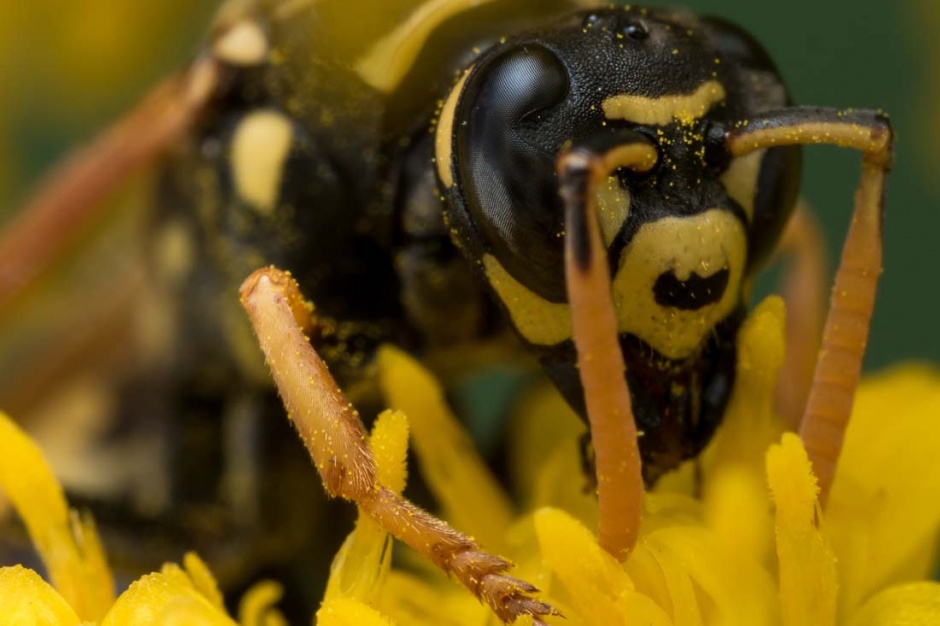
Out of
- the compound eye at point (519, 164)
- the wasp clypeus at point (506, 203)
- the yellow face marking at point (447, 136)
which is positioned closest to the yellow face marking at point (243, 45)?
the wasp clypeus at point (506, 203)

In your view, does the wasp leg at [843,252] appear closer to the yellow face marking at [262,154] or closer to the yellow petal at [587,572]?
the yellow petal at [587,572]

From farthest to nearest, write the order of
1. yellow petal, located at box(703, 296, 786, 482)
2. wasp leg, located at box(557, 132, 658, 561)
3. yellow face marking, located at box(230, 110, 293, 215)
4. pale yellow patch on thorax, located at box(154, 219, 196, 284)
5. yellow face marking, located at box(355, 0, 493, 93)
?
pale yellow patch on thorax, located at box(154, 219, 196, 284) → yellow face marking, located at box(230, 110, 293, 215) → yellow face marking, located at box(355, 0, 493, 93) → yellow petal, located at box(703, 296, 786, 482) → wasp leg, located at box(557, 132, 658, 561)

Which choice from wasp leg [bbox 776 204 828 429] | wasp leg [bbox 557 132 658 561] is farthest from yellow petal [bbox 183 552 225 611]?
wasp leg [bbox 776 204 828 429]

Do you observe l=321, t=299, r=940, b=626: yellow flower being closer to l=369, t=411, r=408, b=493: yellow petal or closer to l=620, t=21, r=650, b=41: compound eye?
l=369, t=411, r=408, b=493: yellow petal

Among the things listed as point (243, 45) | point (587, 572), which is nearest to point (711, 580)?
point (587, 572)

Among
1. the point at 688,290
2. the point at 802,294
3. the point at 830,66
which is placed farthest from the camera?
the point at 830,66

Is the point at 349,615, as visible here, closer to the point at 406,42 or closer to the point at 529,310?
the point at 529,310
